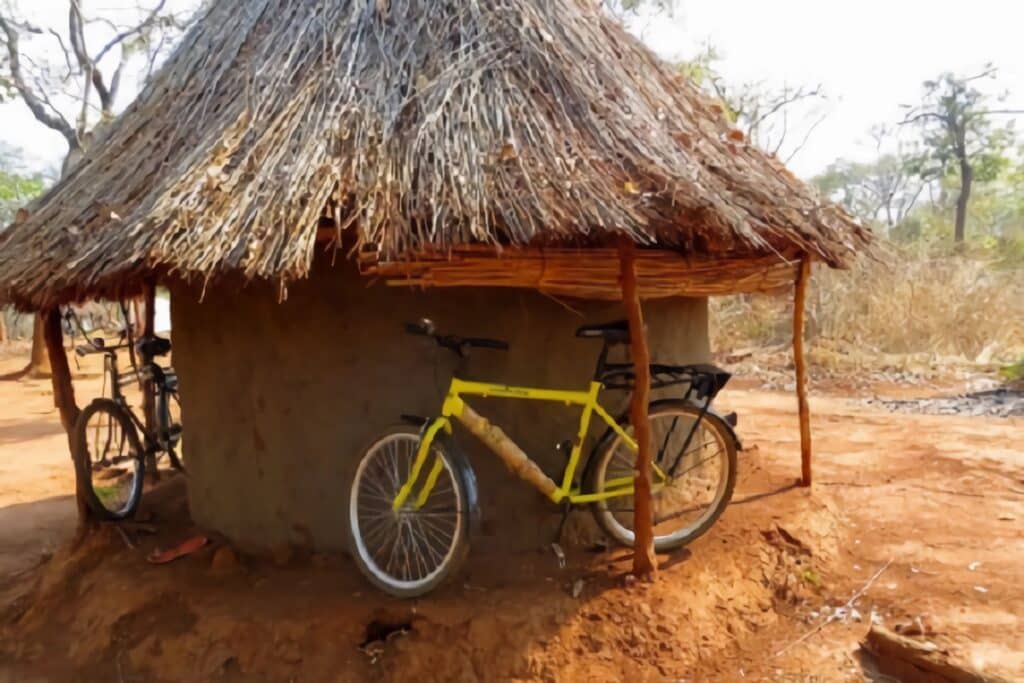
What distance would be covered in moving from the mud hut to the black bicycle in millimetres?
321

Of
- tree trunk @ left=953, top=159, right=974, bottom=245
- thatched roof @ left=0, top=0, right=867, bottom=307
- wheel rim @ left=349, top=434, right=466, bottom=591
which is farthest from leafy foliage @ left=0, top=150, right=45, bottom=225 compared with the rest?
tree trunk @ left=953, top=159, right=974, bottom=245

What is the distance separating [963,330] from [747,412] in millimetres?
6943

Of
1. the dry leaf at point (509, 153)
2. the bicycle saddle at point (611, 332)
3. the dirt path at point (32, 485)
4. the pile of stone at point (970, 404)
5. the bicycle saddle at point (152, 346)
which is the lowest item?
the dirt path at point (32, 485)

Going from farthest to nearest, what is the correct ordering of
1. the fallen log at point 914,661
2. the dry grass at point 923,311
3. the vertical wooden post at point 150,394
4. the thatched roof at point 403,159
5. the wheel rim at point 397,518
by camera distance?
the dry grass at point 923,311 → the vertical wooden post at point 150,394 → the wheel rim at point 397,518 → the thatched roof at point 403,159 → the fallen log at point 914,661

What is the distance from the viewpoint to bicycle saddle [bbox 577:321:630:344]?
3971mm

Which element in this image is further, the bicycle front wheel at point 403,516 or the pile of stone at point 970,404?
the pile of stone at point 970,404

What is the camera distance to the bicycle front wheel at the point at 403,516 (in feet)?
12.4

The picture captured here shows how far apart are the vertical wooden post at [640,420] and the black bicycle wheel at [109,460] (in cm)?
336

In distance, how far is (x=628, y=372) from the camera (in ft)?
13.7

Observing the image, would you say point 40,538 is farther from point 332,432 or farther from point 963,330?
point 963,330

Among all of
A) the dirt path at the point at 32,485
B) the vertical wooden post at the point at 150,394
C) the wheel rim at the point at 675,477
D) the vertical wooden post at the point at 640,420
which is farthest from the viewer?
the dirt path at the point at 32,485

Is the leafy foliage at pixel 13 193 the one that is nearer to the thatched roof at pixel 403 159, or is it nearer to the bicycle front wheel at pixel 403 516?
the thatched roof at pixel 403 159

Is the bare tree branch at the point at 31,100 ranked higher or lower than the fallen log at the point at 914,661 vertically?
higher

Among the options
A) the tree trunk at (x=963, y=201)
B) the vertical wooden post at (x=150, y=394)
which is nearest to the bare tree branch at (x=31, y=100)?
the vertical wooden post at (x=150, y=394)
